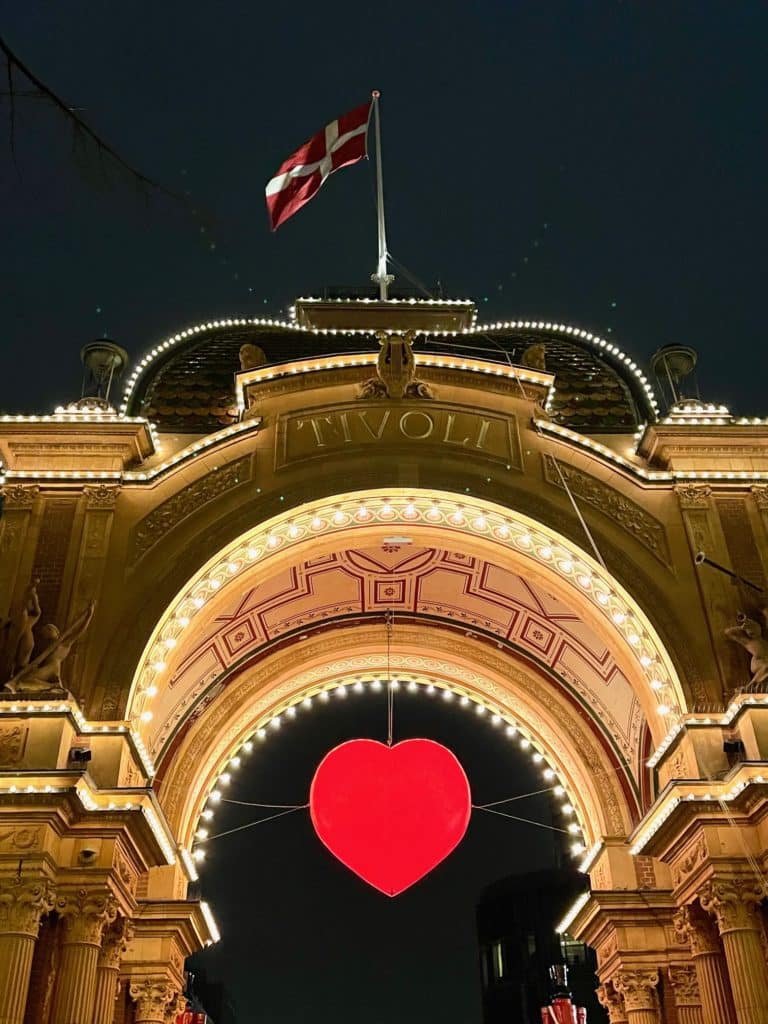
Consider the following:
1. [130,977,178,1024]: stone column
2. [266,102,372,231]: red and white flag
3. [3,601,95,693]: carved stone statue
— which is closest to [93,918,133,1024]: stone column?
[3,601,95,693]: carved stone statue

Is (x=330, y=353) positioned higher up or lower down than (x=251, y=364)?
higher up

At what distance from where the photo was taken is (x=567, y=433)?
1479 centimetres

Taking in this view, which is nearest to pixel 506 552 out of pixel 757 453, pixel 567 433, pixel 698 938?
pixel 567 433

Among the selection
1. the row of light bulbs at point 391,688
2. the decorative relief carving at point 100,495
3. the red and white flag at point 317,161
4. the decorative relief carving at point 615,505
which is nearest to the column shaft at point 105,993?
the row of light bulbs at point 391,688

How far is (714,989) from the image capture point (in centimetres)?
1188

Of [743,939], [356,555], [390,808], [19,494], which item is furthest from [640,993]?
[19,494]

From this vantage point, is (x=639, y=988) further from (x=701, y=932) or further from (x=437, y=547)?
(x=437, y=547)

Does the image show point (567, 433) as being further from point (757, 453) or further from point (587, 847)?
point (587, 847)

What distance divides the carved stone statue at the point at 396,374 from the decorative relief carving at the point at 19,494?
4742mm

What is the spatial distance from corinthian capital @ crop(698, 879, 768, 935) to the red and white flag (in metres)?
10.6

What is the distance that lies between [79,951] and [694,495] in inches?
381

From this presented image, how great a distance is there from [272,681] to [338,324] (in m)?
6.62

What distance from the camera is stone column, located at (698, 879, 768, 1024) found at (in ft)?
35.6

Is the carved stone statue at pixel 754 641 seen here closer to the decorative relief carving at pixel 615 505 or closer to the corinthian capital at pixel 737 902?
the decorative relief carving at pixel 615 505
